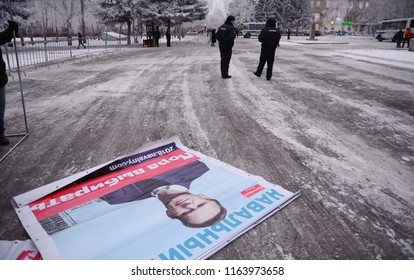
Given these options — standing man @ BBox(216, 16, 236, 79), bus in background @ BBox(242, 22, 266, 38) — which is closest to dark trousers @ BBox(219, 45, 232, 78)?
standing man @ BBox(216, 16, 236, 79)

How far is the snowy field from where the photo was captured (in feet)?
7.04

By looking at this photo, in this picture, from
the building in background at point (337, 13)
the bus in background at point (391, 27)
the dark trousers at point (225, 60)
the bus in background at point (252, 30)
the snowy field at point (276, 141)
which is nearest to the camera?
the snowy field at point (276, 141)

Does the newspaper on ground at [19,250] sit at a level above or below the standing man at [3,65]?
below

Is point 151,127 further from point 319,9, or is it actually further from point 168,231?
point 319,9

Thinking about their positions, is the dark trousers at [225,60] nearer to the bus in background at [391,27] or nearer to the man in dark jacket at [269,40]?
the man in dark jacket at [269,40]

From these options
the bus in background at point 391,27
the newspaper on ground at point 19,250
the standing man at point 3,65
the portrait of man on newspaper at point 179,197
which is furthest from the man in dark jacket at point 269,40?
the bus in background at point 391,27

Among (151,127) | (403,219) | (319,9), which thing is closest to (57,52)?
(151,127)

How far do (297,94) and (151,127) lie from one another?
3.74 metres

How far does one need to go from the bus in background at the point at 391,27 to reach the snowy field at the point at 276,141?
33183 mm

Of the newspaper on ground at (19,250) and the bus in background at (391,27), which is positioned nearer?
the newspaper on ground at (19,250)

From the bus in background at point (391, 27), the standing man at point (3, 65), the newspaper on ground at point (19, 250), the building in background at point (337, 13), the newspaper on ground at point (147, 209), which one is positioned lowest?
the newspaper on ground at point (19, 250)

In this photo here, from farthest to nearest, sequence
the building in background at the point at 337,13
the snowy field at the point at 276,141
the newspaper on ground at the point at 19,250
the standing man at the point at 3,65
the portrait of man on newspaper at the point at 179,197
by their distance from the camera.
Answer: the building in background at the point at 337,13
the standing man at the point at 3,65
the portrait of man on newspaper at the point at 179,197
the snowy field at the point at 276,141
the newspaper on ground at the point at 19,250

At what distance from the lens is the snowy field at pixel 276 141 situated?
7.04 ft

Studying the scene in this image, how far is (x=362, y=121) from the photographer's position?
4.71 metres
